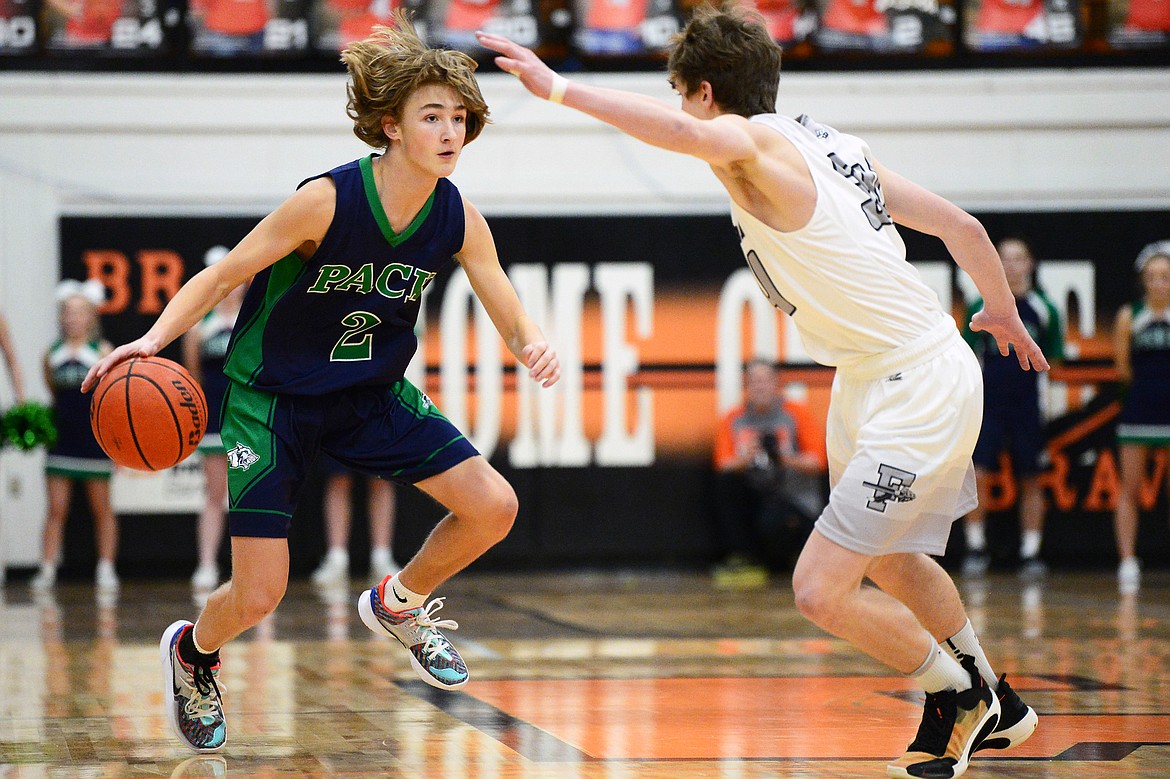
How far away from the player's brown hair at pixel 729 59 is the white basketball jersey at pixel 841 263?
0.09 metres

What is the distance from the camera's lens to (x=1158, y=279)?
9445mm

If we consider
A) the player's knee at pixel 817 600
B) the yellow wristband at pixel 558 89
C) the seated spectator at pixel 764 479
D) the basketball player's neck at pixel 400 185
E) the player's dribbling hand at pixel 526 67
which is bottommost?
the seated spectator at pixel 764 479

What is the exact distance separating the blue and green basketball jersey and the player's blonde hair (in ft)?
0.57

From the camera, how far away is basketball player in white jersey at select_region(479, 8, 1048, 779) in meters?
3.72

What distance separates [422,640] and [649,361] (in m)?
6.06

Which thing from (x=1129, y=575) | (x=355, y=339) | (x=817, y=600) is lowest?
(x=1129, y=575)

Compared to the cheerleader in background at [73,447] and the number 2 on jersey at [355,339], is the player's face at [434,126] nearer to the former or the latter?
the number 2 on jersey at [355,339]

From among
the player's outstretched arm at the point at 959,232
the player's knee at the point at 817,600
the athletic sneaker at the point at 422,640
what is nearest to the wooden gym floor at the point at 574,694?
the athletic sneaker at the point at 422,640

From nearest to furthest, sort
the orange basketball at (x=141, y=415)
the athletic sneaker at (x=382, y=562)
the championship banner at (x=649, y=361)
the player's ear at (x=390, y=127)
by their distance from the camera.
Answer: the orange basketball at (x=141, y=415) → the player's ear at (x=390, y=127) → the athletic sneaker at (x=382, y=562) → the championship banner at (x=649, y=361)

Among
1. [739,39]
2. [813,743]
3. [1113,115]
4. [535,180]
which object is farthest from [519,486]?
[739,39]

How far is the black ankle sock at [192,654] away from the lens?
4.29 m

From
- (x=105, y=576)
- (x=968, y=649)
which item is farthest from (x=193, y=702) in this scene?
(x=105, y=576)

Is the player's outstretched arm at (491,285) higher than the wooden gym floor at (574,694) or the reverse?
higher

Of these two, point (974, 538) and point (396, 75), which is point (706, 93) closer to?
point (396, 75)
